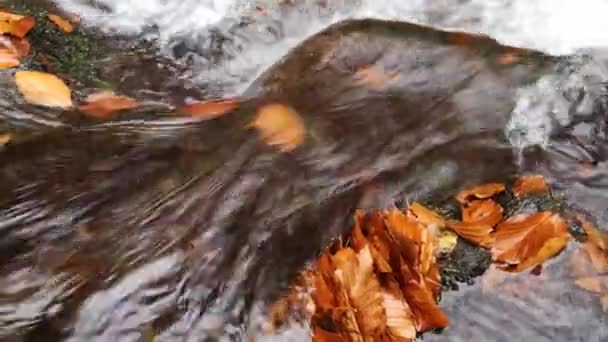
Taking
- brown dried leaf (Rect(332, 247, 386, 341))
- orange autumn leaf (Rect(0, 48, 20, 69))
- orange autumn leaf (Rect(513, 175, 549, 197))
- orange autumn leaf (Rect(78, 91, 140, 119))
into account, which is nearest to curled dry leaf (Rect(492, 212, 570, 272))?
orange autumn leaf (Rect(513, 175, 549, 197))

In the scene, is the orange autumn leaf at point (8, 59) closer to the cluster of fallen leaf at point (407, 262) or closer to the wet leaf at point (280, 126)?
the wet leaf at point (280, 126)

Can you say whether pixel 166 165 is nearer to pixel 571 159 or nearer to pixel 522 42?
pixel 571 159

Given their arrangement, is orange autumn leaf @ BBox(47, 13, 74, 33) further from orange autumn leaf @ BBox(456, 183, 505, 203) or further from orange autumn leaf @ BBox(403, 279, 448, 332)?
orange autumn leaf @ BBox(403, 279, 448, 332)

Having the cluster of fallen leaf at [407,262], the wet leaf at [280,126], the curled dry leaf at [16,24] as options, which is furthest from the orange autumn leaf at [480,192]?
the curled dry leaf at [16,24]

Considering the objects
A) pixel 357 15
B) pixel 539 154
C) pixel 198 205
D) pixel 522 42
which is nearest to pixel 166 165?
pixel 198 205

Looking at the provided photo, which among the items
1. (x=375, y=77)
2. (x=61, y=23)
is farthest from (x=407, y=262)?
(x=61, y=23)
